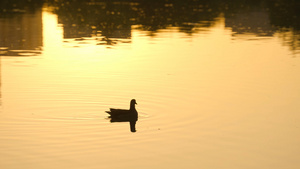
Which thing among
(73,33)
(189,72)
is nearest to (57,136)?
(189,72)

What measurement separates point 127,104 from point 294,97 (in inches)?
201

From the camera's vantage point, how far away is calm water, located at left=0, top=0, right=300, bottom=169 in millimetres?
13953

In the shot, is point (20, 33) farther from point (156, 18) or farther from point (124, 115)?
point (124, 115)

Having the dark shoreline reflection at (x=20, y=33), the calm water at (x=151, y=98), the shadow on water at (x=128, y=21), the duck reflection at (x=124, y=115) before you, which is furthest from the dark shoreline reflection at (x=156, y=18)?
the duck reflection at (x=124, y=115)

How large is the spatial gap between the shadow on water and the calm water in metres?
0.37

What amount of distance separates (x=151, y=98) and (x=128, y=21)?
102 feet

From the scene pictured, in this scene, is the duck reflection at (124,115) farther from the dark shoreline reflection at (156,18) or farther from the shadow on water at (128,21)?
the dark shoreline reflection at (156,18)

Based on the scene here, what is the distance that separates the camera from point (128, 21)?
166ft

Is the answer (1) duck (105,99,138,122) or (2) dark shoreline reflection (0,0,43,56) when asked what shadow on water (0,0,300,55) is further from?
(1) duck (105,99,138,122)

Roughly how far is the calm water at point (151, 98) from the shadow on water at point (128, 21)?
37 centimetres

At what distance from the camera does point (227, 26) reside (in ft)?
151

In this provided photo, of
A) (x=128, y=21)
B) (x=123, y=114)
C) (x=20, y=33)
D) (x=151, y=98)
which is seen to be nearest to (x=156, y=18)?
(x=128, y=21)

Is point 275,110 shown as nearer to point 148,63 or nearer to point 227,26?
point 148,63

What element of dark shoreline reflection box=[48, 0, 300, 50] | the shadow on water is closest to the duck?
the shadow on water
